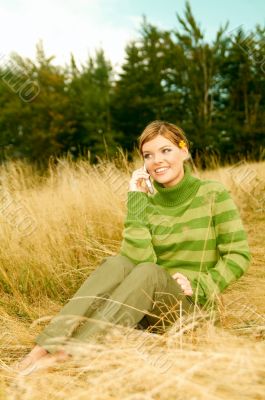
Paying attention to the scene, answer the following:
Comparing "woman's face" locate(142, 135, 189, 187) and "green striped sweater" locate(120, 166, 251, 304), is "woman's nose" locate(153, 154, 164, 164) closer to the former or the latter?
"woman's face" locate(142, 135, 189, 187)

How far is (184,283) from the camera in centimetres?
202

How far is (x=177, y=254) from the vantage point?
2.20m

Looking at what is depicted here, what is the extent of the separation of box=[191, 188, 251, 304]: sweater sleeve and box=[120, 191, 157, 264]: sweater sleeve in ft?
0.95

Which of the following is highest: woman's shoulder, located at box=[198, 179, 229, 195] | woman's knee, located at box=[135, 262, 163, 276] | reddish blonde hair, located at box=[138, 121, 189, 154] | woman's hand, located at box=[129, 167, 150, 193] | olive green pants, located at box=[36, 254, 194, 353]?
reddish blonde hair, located at box=[138, 121, 189, 154]

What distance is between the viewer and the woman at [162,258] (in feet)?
6.09

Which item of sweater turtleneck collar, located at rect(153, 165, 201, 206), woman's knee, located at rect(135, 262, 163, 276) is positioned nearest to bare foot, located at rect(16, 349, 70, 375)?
woman's knee, located at rect(135, 262, 163, 276)

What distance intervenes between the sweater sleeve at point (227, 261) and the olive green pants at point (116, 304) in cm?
10

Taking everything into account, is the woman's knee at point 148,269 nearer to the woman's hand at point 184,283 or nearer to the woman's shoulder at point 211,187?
the woman's hand at point 184,283

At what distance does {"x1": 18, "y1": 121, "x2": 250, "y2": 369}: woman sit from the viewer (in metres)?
1.86

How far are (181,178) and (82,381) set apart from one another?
113 cm

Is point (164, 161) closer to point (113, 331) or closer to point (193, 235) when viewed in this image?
point (193, 235)

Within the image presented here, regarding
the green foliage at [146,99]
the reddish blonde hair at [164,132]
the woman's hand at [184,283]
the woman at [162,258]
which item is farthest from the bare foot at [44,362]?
the green foliage at [146,99]

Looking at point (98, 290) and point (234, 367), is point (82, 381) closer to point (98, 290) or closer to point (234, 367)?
point (98, 290)

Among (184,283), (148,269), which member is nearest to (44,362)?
(148,269)
